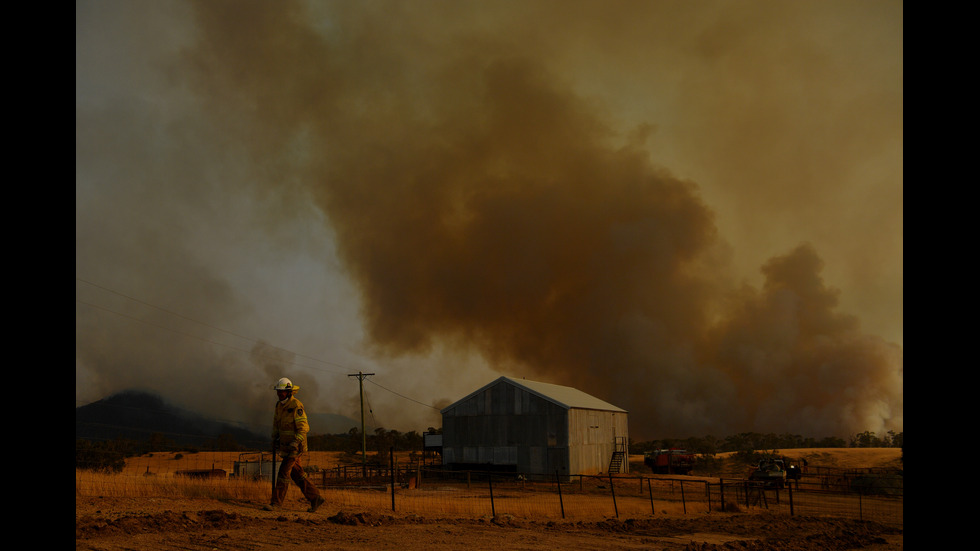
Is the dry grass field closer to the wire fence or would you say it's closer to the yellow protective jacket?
the wire fence

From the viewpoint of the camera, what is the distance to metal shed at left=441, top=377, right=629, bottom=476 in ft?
128

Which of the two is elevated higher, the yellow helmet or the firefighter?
the yellow helmet

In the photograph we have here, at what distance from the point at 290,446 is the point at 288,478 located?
2.59 feet

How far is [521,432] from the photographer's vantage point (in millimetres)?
39875

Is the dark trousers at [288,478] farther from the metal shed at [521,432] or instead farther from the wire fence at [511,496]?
the metal shed at [521,432]

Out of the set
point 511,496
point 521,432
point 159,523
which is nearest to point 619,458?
point 521,432

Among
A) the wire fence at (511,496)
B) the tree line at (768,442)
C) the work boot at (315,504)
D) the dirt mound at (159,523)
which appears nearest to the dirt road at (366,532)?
the dirt mound at (159,523)

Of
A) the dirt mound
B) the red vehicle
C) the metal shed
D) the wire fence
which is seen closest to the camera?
the dirt mound

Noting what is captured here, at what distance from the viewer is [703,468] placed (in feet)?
180

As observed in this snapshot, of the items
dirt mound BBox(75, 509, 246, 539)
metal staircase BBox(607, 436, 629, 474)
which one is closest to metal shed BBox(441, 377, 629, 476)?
metal staircase BBox(607, 436, 629, 474)

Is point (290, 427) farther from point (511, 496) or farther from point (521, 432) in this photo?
point (521, 432)
